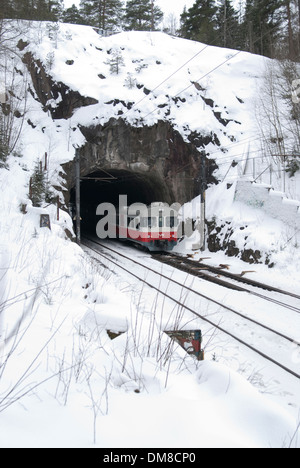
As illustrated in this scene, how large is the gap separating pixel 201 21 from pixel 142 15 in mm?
10099

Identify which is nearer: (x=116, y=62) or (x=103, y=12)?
(x=116, y=62)

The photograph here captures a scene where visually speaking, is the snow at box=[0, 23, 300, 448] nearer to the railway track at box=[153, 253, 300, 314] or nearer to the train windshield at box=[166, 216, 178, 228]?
the railway track at box=[153, 253, 300, 314]

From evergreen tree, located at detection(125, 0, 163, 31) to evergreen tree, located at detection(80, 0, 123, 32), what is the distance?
1.83m

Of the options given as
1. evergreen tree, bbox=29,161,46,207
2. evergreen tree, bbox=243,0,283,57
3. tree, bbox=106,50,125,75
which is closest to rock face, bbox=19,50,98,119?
tree, bbox=106,50,125,75

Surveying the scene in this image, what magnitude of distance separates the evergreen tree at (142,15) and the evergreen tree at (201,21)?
16.1 feet

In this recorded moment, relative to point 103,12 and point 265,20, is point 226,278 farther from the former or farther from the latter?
point 103,12

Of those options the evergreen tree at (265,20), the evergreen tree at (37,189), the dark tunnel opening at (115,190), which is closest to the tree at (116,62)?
the dark tunnel opening at (115,190)

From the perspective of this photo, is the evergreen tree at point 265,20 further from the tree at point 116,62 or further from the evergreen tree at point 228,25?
the tree at point 116,62

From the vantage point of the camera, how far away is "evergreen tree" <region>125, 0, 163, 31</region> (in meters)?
45.9

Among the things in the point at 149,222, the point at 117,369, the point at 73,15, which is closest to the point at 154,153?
the point at 149,222

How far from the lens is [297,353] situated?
6918mm

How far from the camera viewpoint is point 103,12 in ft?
144

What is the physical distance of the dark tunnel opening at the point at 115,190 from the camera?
27.3 metres

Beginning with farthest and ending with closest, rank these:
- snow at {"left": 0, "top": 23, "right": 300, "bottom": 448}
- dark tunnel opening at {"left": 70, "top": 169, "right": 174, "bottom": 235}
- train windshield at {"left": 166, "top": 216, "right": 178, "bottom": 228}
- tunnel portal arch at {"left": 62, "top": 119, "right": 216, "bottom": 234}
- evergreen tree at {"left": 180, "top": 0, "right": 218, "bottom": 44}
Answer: evergreen tree at {"left": 180, "top": 0, "right": 218, "bottom": 44}, dark tunnel opening at {"left": 70, "top": 169, "right": 174, "bottom": 235}, tunnel portal arch at {"left": 62, "top": 119, "right": 216, "bottom": 234}, train windshield at {"left": 166, "top": 216, "right": 178, "bottom": 228}, snow at {"left": 0, "top": 23, "right": 300, "bottom": 448}
